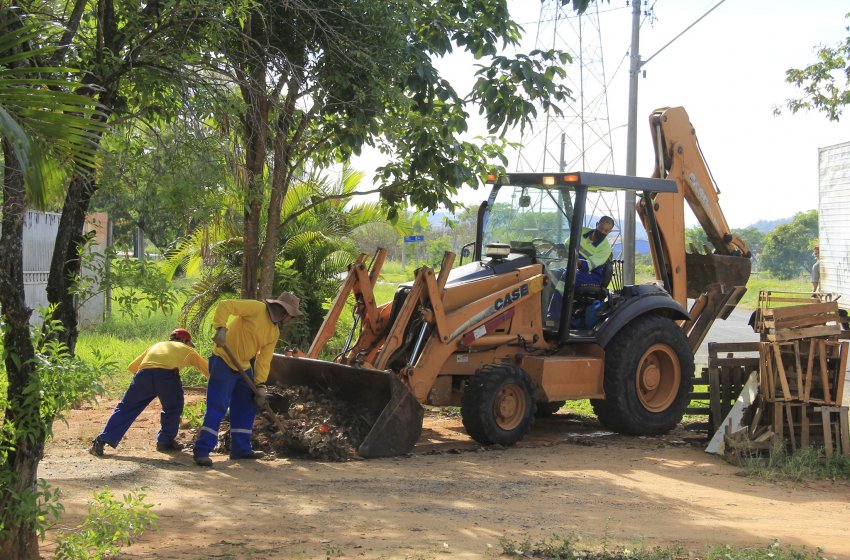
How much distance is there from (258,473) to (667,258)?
543cm

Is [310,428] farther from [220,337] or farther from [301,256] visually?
[301,256]

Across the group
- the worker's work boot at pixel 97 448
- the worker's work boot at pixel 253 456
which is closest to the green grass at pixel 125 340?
the worker's work boot at pixel 97 448

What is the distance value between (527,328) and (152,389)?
364 cm

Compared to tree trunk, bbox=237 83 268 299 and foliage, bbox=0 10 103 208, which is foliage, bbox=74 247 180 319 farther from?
tree trunk, bbox=237 83 268 299

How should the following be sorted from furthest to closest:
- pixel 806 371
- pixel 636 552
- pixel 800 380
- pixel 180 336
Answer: pixel 806 371, pixel 800 380, pixel 180 336, pixel 636 552

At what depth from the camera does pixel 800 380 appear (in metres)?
9.24

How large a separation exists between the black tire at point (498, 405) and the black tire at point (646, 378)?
3.51ft

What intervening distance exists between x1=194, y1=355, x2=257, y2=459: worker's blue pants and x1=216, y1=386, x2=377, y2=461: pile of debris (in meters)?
0.27

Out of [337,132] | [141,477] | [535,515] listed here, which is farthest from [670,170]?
[141,477]

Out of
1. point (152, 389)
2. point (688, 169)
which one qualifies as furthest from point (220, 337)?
point (688, 169)

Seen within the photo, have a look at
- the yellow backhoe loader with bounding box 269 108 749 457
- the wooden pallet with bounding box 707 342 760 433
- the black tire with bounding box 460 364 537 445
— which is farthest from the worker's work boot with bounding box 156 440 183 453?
the wooden pallet with bounding box 707 342 760 433

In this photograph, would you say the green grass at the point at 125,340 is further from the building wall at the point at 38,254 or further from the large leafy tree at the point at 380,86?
the large leafy tree at the point at 380,86

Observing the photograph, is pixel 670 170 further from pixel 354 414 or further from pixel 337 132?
pixel 354 414

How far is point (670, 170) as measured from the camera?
37.3ft
